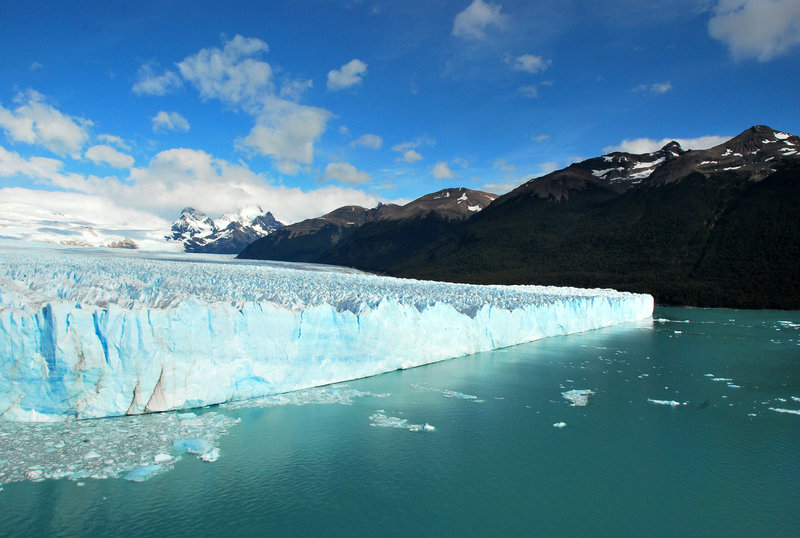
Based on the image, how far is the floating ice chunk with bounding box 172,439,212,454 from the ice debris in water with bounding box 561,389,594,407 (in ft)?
26.1

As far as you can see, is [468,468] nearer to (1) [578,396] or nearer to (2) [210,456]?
(2) [210,456]

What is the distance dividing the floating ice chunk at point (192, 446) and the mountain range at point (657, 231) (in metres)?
43.0

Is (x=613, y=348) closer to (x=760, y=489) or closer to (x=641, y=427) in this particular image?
(x=641, y=427)

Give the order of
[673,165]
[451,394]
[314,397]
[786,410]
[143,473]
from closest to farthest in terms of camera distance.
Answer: [143,473]
[314,397]
[786,410]
[451,394]
[673,165]

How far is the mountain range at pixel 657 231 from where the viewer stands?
1634 inches

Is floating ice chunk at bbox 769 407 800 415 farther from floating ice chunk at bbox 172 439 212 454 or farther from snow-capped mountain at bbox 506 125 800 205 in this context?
snow-capped mountain at bbox 506 125 800 205

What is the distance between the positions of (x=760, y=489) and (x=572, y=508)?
3139 millimetres

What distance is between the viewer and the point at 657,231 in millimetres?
53906

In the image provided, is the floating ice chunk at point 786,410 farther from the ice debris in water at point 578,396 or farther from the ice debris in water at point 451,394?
the ice debris in water at point 451,394

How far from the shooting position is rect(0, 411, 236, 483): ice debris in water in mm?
6488

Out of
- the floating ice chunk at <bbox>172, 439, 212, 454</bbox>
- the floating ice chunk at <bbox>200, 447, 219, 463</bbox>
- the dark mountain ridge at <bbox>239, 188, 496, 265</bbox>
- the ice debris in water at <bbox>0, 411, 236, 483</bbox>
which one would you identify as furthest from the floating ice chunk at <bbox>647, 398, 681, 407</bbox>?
the dark mountain ridge at <bbox>239, 188, 496, 265</bbox>

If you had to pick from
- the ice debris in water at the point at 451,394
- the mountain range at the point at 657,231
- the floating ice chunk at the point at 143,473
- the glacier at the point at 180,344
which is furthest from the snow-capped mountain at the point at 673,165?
the floating ice chunk at the point at 143,473

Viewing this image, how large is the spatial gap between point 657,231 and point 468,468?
55267mm

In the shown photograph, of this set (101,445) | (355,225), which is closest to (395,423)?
(101,445)
